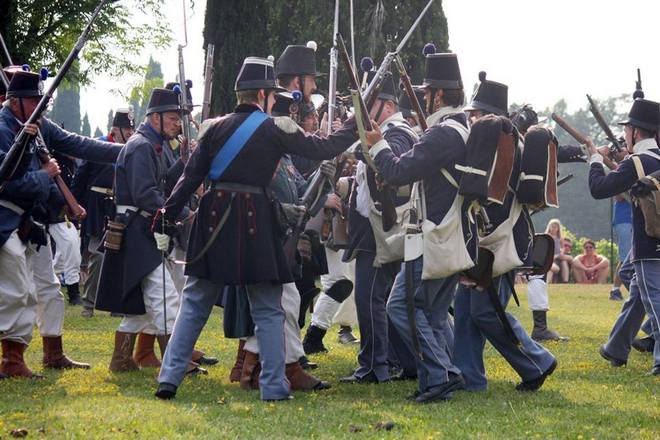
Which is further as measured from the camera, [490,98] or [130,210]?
[130,210]

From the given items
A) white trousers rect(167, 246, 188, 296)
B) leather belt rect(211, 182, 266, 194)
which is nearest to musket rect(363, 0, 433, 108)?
leather belt rect(211, 182, 266, 194)

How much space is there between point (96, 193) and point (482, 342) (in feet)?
20.6

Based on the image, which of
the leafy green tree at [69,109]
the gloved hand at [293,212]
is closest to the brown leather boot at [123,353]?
the gloved hand at [293,212]

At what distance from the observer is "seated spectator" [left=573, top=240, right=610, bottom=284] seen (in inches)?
1035

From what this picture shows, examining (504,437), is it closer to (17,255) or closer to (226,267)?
(226,267)

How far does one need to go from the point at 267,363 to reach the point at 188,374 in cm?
159

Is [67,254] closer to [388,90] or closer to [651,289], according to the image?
[388,90]

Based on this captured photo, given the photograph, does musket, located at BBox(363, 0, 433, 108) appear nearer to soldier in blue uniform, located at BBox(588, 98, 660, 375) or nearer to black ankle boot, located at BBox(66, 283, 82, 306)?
soldier in blue uniform, located at BBox(588, 98, 660, 375)

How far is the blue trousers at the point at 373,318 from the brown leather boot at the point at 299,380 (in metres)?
0.51

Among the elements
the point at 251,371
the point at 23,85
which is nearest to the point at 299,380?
the point at 251,371

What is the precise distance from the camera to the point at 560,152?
Result: 9.27m

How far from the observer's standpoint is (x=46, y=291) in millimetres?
9070

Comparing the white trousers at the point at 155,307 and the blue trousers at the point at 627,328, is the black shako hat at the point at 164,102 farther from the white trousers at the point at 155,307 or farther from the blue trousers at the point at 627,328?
the blue trousers at the point at 627,328

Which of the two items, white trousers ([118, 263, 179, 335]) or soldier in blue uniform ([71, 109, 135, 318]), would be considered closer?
white trousers ([118, 263, 179, 335])
